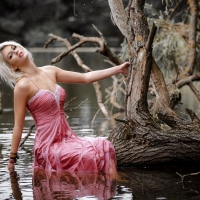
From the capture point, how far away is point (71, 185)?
5887 millimetres

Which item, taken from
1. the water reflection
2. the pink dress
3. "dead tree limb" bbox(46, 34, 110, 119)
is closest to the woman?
the pink dress

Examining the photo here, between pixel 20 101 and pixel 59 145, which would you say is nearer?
pixel 20 101

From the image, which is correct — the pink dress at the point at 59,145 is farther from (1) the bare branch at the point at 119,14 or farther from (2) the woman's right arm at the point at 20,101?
(1) the bare branch at the point at 119,14

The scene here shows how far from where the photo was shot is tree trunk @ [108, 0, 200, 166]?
21.0ft

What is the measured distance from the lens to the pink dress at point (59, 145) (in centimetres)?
621

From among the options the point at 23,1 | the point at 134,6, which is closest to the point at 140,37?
the point at 134,6

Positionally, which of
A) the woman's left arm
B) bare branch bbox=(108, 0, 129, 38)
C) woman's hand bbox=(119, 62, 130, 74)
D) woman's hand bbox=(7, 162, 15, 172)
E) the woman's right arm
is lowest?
woman's hand bbox=(7, 162, 15, 172)

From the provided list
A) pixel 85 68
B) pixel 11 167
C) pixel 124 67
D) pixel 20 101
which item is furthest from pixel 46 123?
pixel 85 68

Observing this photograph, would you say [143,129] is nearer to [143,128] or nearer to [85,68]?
[143,128]

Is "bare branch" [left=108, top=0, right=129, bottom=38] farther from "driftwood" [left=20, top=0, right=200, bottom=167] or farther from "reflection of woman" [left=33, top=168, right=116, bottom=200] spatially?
"reflection of woman" [left=33, top=168, right=116, bottom=200]

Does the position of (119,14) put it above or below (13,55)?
above

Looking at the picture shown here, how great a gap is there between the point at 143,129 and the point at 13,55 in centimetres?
145

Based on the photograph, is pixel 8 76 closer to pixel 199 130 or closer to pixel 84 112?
pixel 199 130

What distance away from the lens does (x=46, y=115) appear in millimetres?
6340
